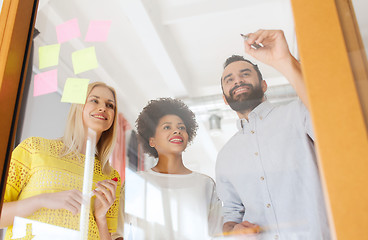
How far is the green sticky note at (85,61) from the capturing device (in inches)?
38.7

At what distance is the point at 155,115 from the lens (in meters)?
0.88

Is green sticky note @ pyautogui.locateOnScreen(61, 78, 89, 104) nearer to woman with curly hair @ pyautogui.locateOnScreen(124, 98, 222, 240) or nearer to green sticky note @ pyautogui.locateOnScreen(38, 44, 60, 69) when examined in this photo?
green sticky note @ pyautogui.locateOnScreen(38, 44, 60, 69)

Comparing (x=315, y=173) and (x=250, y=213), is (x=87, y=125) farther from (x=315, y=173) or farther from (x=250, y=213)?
(x=315, y=173)

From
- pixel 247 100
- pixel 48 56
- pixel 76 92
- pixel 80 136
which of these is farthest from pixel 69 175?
pixel 247 100

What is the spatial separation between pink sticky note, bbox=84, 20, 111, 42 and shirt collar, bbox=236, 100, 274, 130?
1.69ft

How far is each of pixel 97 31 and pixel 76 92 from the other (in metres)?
0.20

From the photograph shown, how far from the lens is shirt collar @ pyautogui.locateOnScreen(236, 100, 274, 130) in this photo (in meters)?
0.77

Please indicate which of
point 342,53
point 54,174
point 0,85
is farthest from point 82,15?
point 342,53

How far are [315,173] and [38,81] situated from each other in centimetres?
84

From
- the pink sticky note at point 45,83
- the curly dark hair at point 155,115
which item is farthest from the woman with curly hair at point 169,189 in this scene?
the pink sticky note at point 45,83

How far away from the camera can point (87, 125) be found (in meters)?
0.99

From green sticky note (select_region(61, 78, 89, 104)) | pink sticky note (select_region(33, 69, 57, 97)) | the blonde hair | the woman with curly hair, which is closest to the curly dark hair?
the woman with curly hair

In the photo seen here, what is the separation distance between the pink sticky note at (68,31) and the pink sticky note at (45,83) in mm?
109

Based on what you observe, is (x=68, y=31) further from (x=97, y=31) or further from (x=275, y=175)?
(x=275, y=175)
